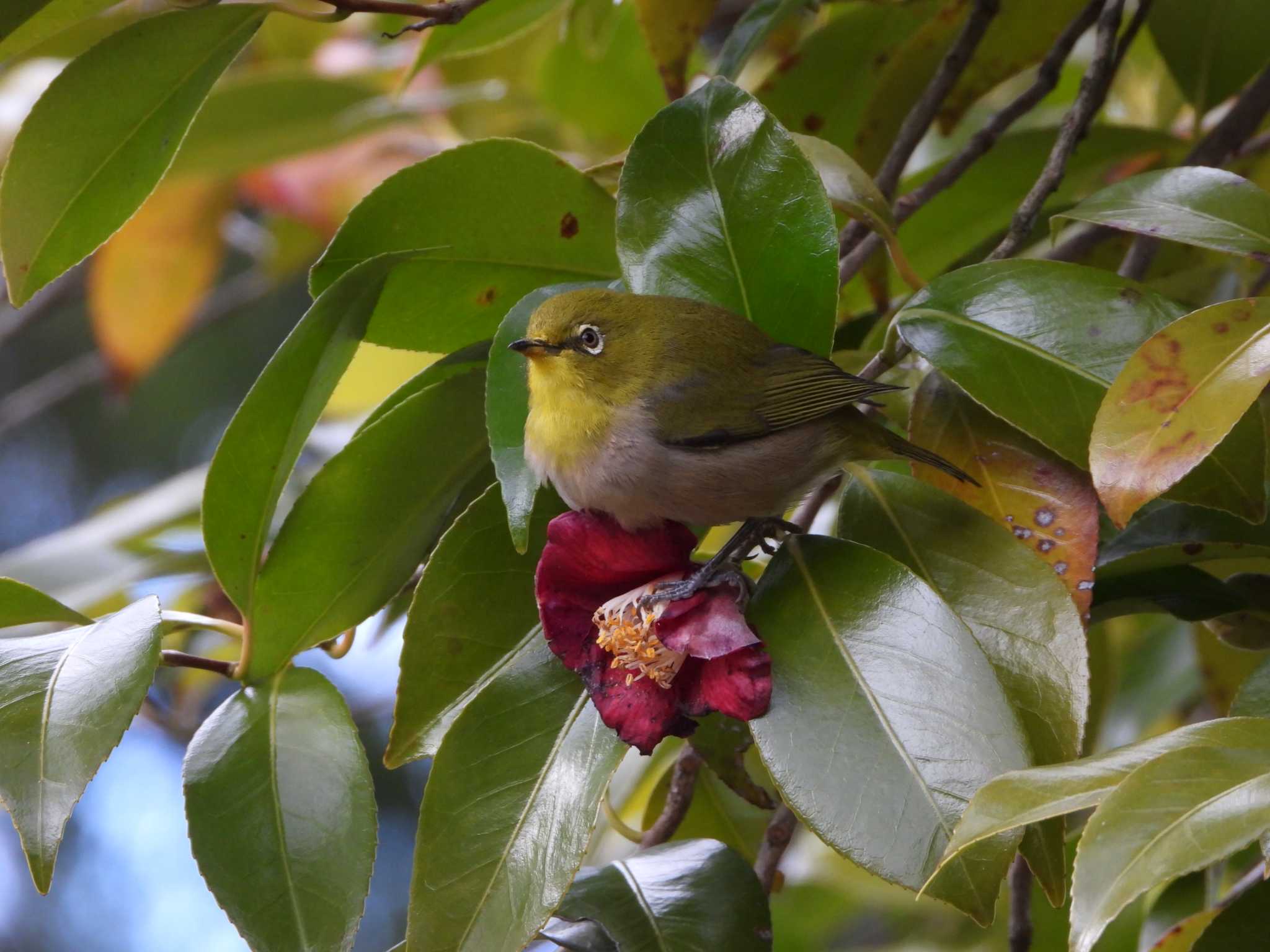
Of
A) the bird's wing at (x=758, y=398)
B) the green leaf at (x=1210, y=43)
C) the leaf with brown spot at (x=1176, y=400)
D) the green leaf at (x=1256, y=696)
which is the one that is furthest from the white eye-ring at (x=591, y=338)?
the green leaf at (x=1210, y=43)


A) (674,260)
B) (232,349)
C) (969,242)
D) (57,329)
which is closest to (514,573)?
(674,260)

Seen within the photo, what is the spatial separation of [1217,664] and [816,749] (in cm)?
126

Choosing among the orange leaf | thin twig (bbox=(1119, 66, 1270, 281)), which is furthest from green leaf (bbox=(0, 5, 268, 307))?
the orange leaf

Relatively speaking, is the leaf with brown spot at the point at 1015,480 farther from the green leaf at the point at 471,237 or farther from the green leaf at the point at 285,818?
the green leaf at the point at 285,818

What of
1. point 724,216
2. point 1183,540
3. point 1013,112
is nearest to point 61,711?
point 724,216

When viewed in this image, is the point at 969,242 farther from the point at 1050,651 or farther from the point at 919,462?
the point at 1050,651

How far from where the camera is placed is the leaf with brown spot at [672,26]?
2.00m

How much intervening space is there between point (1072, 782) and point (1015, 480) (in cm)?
53

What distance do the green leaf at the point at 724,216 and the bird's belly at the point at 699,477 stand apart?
18 centimetres

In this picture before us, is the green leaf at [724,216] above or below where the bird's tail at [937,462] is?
above

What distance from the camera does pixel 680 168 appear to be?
4.93 ft

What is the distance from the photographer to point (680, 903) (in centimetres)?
146

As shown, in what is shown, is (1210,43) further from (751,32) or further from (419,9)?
(419,9)

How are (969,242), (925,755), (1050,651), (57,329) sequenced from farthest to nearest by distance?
(57,329)
(969,242)
(1050,651)
(925,755)
